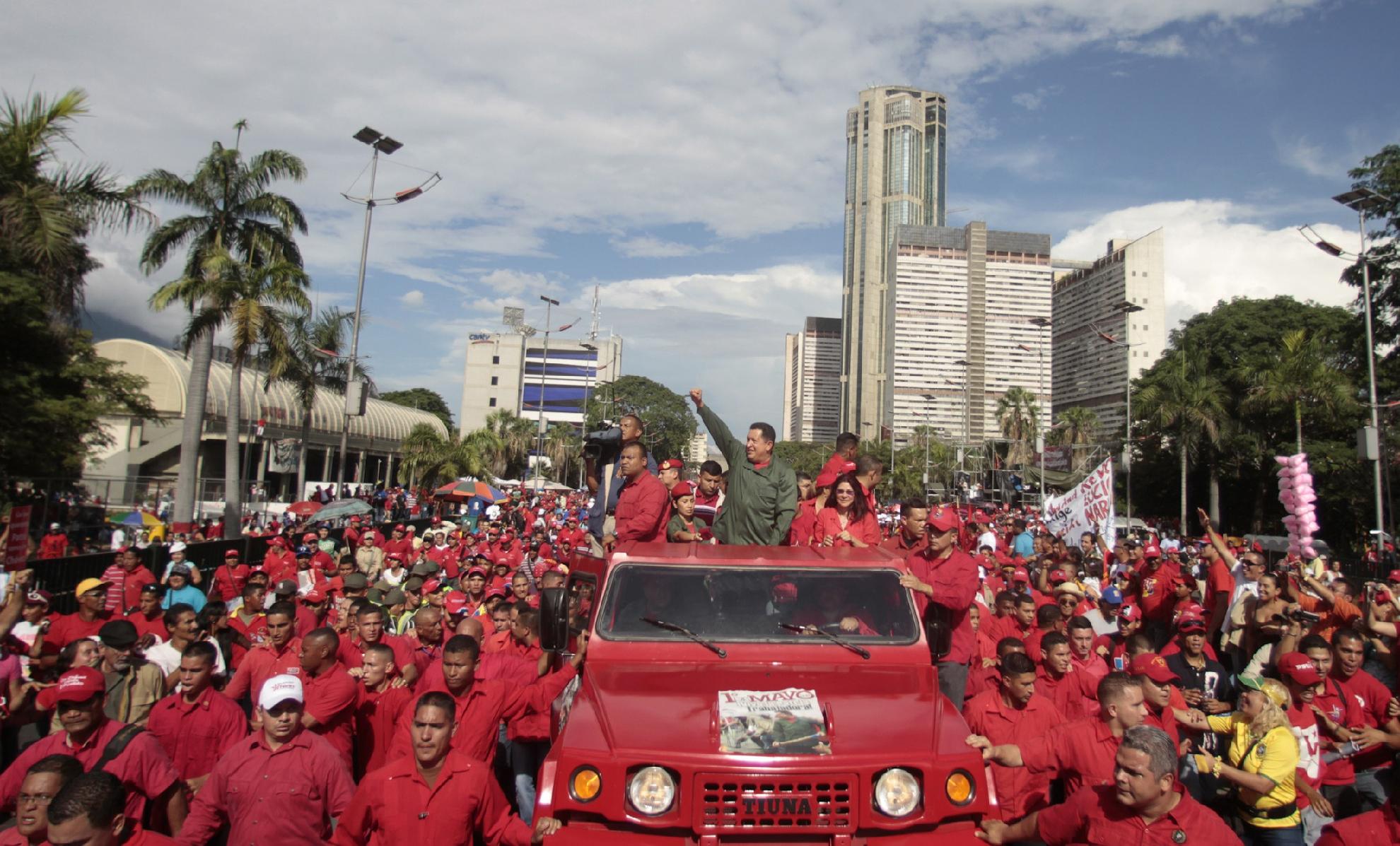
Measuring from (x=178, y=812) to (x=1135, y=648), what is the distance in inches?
210

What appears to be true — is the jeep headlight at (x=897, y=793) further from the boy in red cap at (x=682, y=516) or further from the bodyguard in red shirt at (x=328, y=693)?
the bodyguard in red shirt at (x=328, y=693)

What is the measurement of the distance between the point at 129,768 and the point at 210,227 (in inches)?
890

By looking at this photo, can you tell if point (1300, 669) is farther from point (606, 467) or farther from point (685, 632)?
point (606, 467)

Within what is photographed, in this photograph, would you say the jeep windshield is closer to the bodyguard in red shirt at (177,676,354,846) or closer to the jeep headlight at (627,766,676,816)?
the jeep headlight at (627,766,676,816)

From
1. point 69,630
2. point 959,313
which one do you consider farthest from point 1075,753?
point 959,313

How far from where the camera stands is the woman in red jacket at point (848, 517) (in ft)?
21.4

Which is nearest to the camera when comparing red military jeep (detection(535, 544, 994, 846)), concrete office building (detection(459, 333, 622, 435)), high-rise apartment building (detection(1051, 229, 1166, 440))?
red military jeep (detection(535, 544, 994, 846))

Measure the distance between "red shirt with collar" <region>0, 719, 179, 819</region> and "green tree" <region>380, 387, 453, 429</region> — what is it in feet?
341

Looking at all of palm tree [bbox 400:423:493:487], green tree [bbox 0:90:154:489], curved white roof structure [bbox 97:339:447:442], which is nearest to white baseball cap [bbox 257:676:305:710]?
green tree [bbox 0:90:154:489]

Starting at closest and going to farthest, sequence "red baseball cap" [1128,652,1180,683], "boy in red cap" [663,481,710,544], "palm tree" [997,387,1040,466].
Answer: "red baseball cap" [1128,652,1180,683] < "boy in red cap" [663,481,710,544] < "palm tree" [997,387,1040,466]

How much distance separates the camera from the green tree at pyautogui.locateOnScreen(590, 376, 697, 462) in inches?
3068

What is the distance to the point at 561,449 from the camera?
7781 centimetres

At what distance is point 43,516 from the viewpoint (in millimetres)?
15117

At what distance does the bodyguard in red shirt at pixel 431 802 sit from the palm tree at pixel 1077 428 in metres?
62.6
